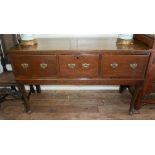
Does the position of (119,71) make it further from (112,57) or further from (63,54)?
(63,54)

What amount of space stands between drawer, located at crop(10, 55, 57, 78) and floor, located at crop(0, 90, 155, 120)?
563mm

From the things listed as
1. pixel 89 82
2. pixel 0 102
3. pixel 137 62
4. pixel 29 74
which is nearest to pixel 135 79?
pixel 137 62

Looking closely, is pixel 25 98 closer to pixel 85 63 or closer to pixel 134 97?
pixel 85 63

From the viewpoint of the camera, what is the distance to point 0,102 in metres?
2.04

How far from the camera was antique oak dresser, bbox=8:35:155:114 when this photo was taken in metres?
1.46

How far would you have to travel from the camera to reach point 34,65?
153 centimetres

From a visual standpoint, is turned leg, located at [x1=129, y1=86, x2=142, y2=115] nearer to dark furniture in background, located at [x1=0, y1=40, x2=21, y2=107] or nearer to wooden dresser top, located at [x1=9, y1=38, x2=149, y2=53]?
wooden dresser top, located at [x1=9, y1=38, x2=149, y2=53]

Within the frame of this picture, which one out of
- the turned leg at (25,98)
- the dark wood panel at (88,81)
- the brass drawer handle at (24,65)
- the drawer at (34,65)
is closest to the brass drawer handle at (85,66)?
the dark wood panel at (88,81)

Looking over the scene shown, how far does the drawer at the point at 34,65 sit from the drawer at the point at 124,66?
1.60 ft

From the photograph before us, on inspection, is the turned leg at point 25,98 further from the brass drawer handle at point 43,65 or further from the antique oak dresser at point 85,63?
the brass drawer handle at point 43,65

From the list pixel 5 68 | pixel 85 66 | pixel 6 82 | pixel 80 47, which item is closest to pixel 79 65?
pixel 85 66

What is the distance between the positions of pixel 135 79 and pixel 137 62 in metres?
0.19

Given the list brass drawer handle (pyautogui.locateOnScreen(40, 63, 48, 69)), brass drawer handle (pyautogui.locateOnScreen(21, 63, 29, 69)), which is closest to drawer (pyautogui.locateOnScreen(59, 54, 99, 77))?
brass drawer handle (pyautogui.locateOnScreen(40, 63, 48, 69))
